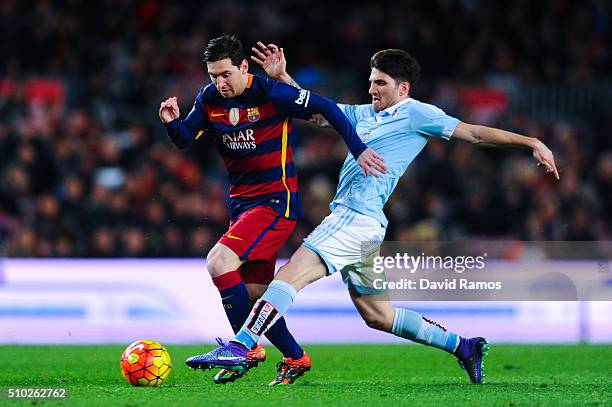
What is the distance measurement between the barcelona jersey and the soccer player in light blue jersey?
38 centimetres

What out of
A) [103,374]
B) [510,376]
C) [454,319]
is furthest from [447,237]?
[103,374]

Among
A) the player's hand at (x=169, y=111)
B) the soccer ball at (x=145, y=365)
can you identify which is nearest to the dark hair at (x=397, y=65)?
the player's hand at (x=169, y=111)

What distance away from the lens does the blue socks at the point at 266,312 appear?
6867mm

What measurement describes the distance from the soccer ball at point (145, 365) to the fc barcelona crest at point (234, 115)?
1.49 metres

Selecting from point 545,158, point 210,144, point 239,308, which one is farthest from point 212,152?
point 545,158

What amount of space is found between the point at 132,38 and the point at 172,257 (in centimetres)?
546

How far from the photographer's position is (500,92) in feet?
52.4

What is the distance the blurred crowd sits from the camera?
13.1 meters

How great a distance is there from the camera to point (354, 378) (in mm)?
8172

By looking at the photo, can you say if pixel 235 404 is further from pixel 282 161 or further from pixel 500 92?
pixel 500 92

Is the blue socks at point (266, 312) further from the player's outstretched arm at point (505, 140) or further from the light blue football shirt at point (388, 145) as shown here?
the player's outstretched arm at point (505, 140)

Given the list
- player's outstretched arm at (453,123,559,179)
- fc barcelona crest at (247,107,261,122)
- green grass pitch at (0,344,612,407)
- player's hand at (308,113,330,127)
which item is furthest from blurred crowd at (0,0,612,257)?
player's outstretched arm at (453,123,559,179)

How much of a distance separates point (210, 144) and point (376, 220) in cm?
786

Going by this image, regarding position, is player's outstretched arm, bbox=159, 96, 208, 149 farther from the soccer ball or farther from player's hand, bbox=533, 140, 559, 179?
player's hand, bbox=533, 140, 559, 179
